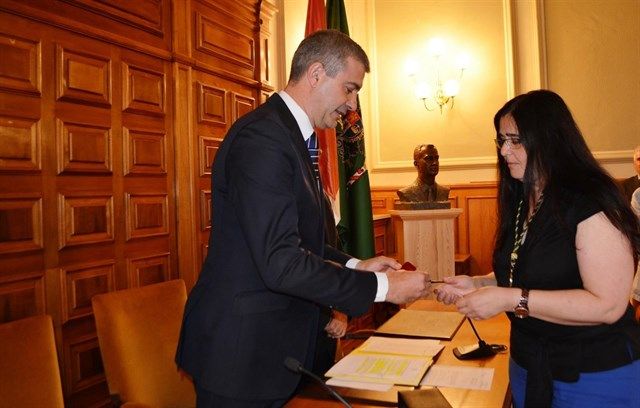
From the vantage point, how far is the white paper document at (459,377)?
1.42 m

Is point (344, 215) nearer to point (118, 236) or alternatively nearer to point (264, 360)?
point (118, 236)

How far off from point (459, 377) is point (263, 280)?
0.62 meters

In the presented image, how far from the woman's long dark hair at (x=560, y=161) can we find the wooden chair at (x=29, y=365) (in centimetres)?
168

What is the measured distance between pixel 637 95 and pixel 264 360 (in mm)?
6091

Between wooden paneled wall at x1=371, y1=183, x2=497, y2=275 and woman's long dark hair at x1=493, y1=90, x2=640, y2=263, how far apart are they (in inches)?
193

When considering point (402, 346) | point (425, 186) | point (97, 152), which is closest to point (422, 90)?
point (425, 186)

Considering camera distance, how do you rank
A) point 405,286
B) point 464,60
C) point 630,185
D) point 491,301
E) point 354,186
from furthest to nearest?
point 464,60 < point 630,185 < point 354,186 < point 405,286 < point 491,301

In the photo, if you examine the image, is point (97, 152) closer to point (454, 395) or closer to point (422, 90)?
point (454, 395)

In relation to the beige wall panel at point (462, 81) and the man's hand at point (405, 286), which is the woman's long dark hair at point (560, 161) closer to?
the man's hand at point (405, 286)

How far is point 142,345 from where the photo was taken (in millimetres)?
2109

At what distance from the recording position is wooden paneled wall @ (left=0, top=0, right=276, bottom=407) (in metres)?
2.23

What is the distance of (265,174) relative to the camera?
1381mm

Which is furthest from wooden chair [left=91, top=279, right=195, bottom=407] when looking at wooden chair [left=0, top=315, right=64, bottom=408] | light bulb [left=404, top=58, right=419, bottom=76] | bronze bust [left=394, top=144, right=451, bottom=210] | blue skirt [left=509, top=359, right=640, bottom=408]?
light bulb [left=404, top=58, right=419, bottom=76]

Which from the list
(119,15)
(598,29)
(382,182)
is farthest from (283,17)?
(598,29)
